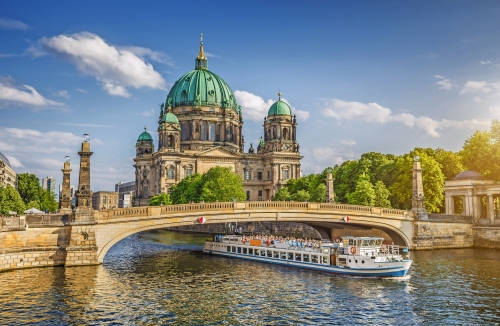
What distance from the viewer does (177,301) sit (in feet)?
104

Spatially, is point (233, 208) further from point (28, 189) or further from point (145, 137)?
point (145, 137)

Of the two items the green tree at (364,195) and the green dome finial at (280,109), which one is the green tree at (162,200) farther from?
the green tree at (364,195)

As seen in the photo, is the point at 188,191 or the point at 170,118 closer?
the point at 188,191

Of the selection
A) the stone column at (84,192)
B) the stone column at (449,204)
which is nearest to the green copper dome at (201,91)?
the stone column at (449,204)

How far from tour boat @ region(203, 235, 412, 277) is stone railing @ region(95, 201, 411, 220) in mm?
3653

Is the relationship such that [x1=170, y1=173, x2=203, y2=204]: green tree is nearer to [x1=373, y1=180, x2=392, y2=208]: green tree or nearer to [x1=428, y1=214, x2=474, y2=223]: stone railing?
[x1=373, y1=180, x2=392, y2=208]: green tree

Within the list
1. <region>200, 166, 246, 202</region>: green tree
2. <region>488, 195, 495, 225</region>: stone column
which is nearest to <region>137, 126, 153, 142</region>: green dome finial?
<region>200, 166, 246, 202</region>: green tree

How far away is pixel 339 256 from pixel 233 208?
10079 mm

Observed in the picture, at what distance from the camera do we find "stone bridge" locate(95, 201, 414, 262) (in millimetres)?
42531

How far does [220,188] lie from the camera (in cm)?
9188

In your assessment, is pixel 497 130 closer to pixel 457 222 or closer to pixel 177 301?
pixel 457 222

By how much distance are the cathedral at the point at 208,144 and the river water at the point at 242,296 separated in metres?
82.1

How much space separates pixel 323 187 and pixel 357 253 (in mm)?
51015

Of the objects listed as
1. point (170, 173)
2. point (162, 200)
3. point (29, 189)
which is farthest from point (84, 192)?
point (170, 173)
